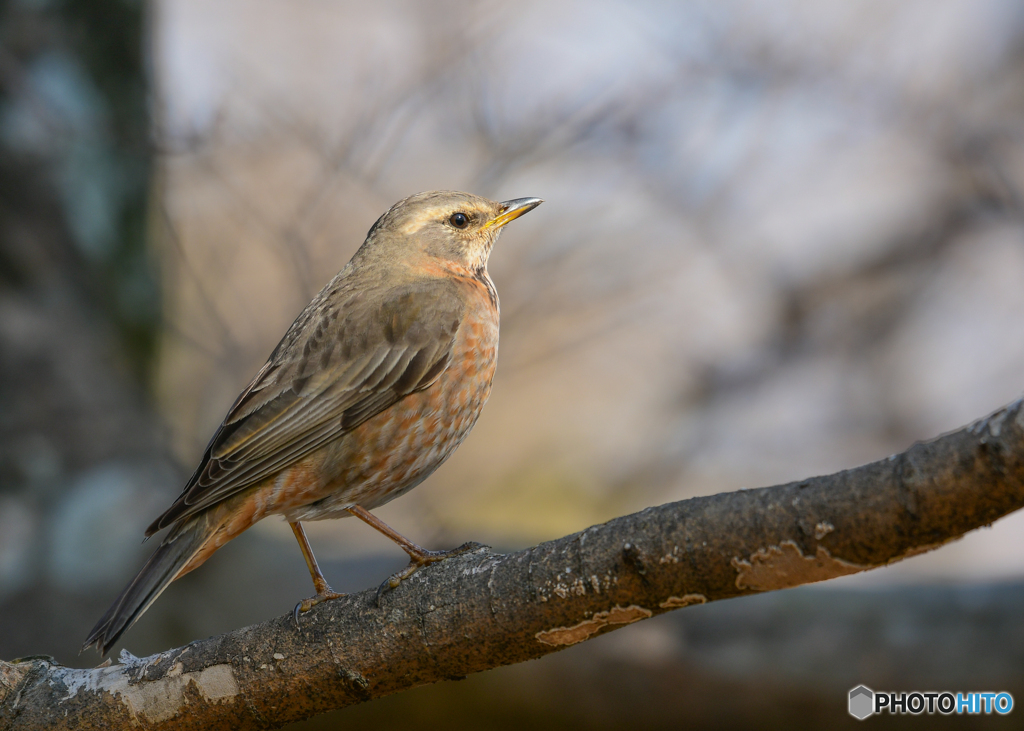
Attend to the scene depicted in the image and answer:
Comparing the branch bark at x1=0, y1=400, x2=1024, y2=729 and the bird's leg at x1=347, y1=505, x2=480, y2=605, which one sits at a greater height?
the bird's leg at x1=347, y1=505, x2=480, y2=605

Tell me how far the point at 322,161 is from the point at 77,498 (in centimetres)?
310

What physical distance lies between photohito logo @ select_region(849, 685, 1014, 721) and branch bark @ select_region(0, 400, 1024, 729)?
136 inches

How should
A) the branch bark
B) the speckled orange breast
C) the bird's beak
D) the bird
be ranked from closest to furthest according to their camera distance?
the branch bark, the bird, the speckled orange breast, the bird's beak

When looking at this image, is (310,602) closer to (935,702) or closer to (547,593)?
(547,593)

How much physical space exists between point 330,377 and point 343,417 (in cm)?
25

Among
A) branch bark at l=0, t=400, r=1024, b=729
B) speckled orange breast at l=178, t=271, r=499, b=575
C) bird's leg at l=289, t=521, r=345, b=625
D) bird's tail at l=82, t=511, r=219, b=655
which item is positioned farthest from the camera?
speckled orange breast at l=178, t=271, r=499, b=575

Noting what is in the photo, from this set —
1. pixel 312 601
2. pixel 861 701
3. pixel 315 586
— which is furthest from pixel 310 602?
pixel 861 701

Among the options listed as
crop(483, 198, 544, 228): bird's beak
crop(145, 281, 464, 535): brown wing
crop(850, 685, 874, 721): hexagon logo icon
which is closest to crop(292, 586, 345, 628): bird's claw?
crop(145, 281, 464, 535): brown wing

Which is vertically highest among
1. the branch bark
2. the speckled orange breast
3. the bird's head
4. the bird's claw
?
the bird's head

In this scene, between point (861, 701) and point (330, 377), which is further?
point (861, 701)

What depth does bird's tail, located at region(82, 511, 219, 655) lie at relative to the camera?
11.0 ft

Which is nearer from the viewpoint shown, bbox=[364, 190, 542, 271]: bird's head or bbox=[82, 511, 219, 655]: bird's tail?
bbox=[82, 511, 219, 655]: bird's tail

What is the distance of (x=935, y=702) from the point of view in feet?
17.4

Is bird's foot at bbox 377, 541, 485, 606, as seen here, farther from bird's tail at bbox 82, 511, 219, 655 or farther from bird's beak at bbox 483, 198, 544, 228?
bird's beak at bbox 483, 198, 544, 228
